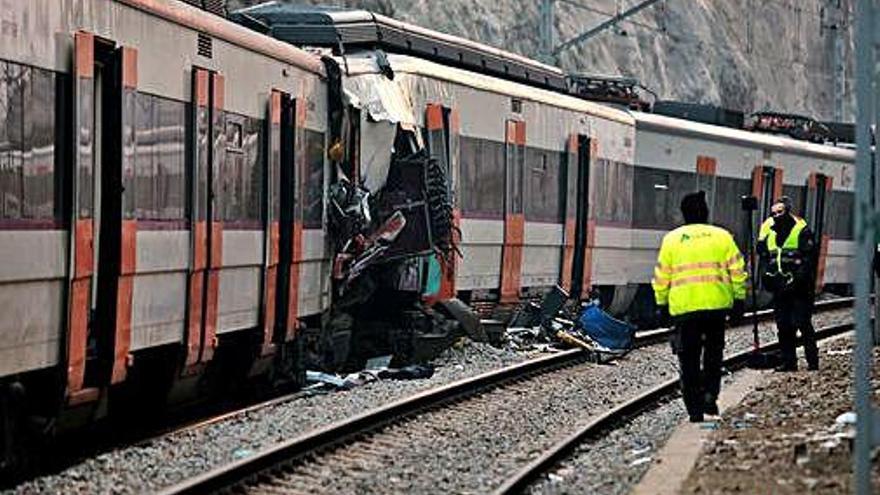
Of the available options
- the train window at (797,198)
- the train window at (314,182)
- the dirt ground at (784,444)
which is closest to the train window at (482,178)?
the train window at (314,182)

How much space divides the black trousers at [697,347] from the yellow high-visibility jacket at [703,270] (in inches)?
4.0

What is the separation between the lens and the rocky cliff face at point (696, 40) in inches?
2090

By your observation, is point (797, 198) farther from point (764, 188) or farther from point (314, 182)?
point (314, 182)

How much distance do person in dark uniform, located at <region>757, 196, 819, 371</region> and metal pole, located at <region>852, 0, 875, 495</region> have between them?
34.6ft

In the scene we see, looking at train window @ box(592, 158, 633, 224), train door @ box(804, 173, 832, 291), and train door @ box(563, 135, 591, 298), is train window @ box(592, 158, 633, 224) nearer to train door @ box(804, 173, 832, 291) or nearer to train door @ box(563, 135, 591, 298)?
train door @ box(563, 135, 591, 298)

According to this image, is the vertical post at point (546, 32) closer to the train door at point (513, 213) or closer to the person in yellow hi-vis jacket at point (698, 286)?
the train door at point (513, 213)

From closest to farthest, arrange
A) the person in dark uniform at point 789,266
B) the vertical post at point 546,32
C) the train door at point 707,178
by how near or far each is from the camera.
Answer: the person in dark uniform at point 789,266 < the vertical post at point 546,32 < the train door at point 707,178

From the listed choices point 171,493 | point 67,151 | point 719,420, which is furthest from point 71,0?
point 719,420

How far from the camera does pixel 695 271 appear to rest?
46.3 feet

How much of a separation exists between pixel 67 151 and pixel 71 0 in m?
0.91

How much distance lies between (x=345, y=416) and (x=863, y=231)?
8.32m

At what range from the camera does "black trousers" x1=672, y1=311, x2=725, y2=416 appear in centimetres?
1420

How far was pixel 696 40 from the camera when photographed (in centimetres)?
6650

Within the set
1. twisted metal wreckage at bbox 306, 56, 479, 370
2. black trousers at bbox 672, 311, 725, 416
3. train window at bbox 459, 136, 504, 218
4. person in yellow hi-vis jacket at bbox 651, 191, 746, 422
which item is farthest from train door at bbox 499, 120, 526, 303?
person in yellow hi-vis jacket at bbox 651, 191, 746, 422
